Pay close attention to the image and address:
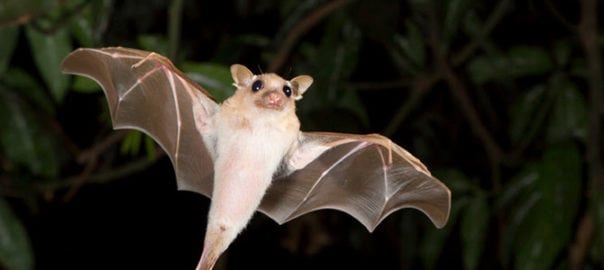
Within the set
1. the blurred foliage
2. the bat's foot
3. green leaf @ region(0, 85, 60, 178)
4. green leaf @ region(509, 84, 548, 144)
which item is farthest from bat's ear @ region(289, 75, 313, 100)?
green leaf @ region(509, 84, 548, 144)

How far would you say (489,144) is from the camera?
158 inches

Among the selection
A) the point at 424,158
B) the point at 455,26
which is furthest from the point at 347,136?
the point at 424,158

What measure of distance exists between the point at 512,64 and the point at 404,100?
79cm

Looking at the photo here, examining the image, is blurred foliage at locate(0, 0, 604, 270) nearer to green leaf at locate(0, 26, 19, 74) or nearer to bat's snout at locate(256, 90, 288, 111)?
green leaf at locate(0, 26, 19, 74)

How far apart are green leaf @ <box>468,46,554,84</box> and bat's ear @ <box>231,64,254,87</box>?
2.92 meters

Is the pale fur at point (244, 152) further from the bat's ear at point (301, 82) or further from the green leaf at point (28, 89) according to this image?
the green leaf at point (28, 89)

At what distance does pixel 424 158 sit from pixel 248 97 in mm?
3386

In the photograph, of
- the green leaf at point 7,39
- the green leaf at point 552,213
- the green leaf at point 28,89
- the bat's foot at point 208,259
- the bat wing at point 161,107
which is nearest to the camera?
the bat's foot at point 208,259

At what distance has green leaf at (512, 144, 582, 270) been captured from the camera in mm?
3176

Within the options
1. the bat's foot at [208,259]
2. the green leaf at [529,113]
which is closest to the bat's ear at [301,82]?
the bat's foot at [208,259]

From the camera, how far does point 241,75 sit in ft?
3.86

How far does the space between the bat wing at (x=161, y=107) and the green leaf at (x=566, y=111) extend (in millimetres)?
2483

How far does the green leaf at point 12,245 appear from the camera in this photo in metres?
3.23

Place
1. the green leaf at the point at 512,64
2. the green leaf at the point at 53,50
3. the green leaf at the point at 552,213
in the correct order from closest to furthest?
the green leaf at the point at 53,50 < the green leaf at the point at 552,213 < the green leaf at the point at 512,64
